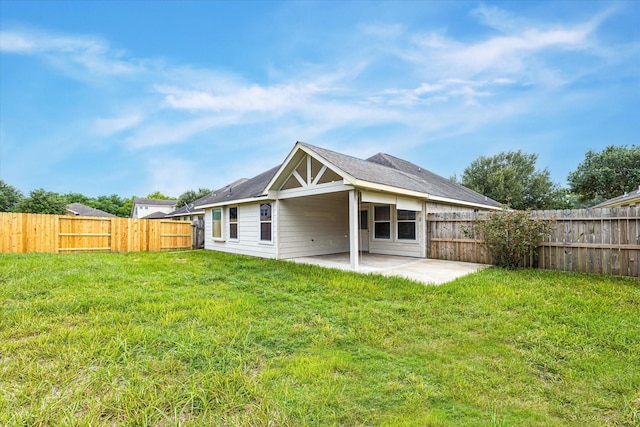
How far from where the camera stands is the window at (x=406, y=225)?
10.3m

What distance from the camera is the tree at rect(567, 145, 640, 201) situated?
22.2 meters

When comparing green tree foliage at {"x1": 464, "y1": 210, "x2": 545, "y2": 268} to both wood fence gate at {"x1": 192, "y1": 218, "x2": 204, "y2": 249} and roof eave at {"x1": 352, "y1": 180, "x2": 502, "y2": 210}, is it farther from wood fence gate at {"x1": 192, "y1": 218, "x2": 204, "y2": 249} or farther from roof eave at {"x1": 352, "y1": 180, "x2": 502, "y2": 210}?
wood fence gate at {"x1": 192, "y1": 218, "x2": 204, "y2": 249}

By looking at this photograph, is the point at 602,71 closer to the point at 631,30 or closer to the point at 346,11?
the point at 631,30

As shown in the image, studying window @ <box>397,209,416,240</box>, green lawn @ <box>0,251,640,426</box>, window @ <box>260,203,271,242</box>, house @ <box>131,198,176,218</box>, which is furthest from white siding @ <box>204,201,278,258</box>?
house @ <box>131,198,176,218</box>

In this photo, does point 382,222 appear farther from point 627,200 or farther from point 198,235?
point 627,200

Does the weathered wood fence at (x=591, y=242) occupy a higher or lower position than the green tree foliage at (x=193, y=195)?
lower

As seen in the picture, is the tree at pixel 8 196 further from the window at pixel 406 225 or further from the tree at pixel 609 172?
the tree at pixel 609 172

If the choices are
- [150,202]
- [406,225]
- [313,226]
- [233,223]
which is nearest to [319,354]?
[313,226]

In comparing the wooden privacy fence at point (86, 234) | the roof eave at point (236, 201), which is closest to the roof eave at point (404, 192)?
the roof eave at point (236, 201)

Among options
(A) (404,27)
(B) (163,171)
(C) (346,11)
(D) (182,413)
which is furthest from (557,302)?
(B) (163,171)

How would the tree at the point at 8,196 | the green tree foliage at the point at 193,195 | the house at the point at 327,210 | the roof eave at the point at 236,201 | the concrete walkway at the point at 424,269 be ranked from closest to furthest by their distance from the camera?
the concrete walkway at the point at 424,269 < the house at the point at 327,210 < the roof eave at the point at 236,201 < the tree at the point at 8,196 < the green tree foliage at the point at 193,195

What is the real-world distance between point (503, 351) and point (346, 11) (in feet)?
38.8

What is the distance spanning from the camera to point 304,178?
9.03 metres

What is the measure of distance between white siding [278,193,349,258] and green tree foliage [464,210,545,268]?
15.2 ft
